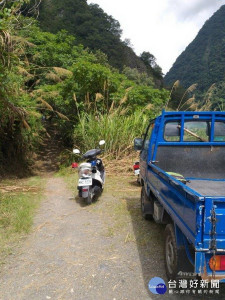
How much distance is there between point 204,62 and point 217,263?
38830 millimetres

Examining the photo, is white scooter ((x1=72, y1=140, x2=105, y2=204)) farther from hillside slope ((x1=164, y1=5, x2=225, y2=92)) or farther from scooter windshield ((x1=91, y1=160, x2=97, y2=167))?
hillside slope ((x1=164, y1=5, x2=225, y2=92))

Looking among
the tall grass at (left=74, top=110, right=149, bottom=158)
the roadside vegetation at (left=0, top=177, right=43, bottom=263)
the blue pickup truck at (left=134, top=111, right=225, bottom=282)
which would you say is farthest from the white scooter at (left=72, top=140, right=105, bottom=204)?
the tall grass at (left=74, top=110, right=149, bottom=158)

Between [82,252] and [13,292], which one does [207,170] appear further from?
[13,292]

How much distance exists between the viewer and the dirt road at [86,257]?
8.26ft

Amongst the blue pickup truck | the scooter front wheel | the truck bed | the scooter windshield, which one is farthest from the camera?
the scooter windshield

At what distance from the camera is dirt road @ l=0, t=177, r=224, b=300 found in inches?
99.1

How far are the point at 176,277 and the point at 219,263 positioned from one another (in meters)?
0.59

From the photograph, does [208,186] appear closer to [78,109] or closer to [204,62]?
[78,109]

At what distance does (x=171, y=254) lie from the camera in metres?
2.57

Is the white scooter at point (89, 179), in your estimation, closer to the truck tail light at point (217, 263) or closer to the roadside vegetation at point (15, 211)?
the roadside vegetation at point (15, 211)

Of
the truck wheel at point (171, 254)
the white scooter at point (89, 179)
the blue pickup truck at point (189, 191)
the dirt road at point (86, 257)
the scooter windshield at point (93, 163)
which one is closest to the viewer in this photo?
the blue pickup truck at point (189, 191)

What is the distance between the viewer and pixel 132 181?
24.0 ft

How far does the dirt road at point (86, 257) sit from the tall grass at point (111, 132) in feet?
12.9

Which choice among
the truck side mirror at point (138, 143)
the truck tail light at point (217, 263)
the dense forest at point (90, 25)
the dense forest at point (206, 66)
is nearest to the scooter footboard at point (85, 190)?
the truck side mirror at point (138, 143)
